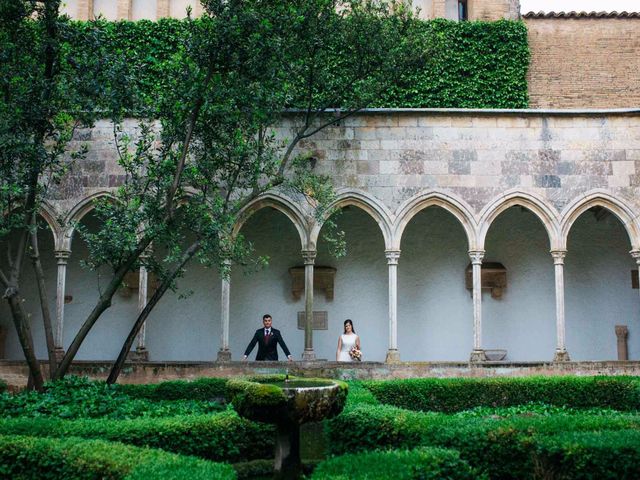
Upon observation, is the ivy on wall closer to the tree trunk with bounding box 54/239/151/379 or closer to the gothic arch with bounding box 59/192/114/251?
the gothic arch with bounding box 59/192/114/251

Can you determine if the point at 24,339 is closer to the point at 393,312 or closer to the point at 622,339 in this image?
the point at 393,312

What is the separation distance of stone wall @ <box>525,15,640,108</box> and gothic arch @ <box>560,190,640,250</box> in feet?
13.1

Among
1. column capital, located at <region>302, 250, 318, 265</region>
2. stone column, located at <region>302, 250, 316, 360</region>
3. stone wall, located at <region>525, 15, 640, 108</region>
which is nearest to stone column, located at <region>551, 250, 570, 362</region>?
stone column, located at <region>302, 250, 316, 360</region>

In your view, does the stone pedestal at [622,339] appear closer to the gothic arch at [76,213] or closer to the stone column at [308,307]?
the stone column at [308,307]

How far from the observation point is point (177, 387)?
1138cm

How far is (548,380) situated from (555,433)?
4110mm

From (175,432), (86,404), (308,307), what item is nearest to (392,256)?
(308,307)

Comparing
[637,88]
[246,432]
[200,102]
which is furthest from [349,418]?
[637,88]

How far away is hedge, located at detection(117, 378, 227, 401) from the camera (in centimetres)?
1122

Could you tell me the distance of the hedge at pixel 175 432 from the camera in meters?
8.05

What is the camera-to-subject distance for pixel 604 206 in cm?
1442

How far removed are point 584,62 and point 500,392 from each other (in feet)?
32.4

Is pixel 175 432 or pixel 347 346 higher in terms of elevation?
pixel 347 346

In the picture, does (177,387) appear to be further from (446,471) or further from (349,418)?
(446,471)
